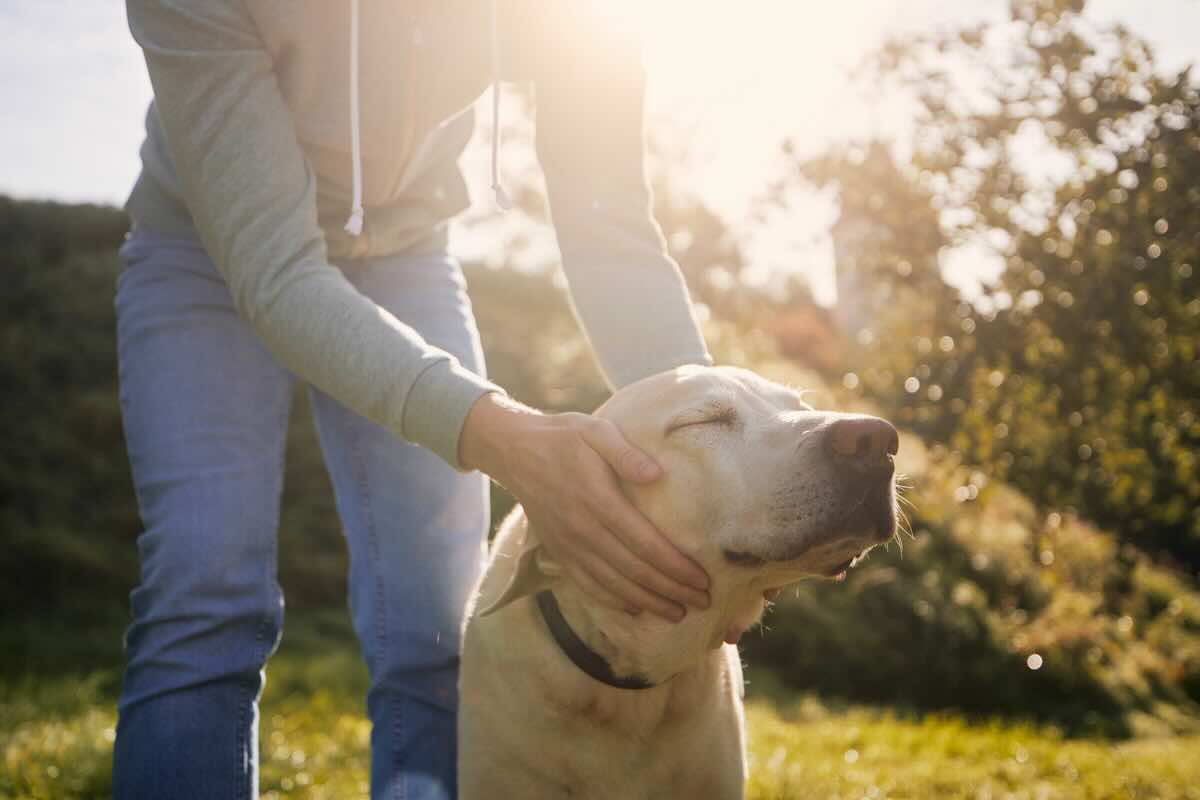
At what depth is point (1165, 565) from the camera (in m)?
14.5

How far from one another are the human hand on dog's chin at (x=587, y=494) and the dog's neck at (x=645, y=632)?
0.33 metres

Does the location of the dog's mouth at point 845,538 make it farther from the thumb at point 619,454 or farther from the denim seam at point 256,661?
the denim seam at point 256,661

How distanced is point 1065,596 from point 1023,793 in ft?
13.3

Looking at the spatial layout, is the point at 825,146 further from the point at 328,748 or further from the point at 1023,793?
the point at 328,748

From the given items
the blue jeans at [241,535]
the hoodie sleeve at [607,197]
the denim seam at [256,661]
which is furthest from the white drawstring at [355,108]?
the denim seam at [256,661]

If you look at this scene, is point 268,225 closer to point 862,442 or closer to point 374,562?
point 374,562

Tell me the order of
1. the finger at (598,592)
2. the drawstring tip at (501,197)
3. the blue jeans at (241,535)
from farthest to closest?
1. the drawstring tip at (501,197)
2. the blue jeans at (241,535)
3. the finger at (598,592)

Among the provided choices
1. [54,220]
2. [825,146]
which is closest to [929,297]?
[825,146]

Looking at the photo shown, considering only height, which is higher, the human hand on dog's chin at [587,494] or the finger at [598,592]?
the human hand on dog's chin at [587,494]

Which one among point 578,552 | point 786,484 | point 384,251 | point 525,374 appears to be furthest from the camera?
point 525,374

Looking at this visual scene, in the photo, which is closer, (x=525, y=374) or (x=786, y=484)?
(x=786, y=484)

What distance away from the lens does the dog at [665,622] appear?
1779 mm

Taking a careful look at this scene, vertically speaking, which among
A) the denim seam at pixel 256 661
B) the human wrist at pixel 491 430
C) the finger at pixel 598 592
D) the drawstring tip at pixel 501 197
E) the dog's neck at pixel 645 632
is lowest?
the denim seam at pixel 256 661

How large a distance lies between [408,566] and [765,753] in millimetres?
2749
